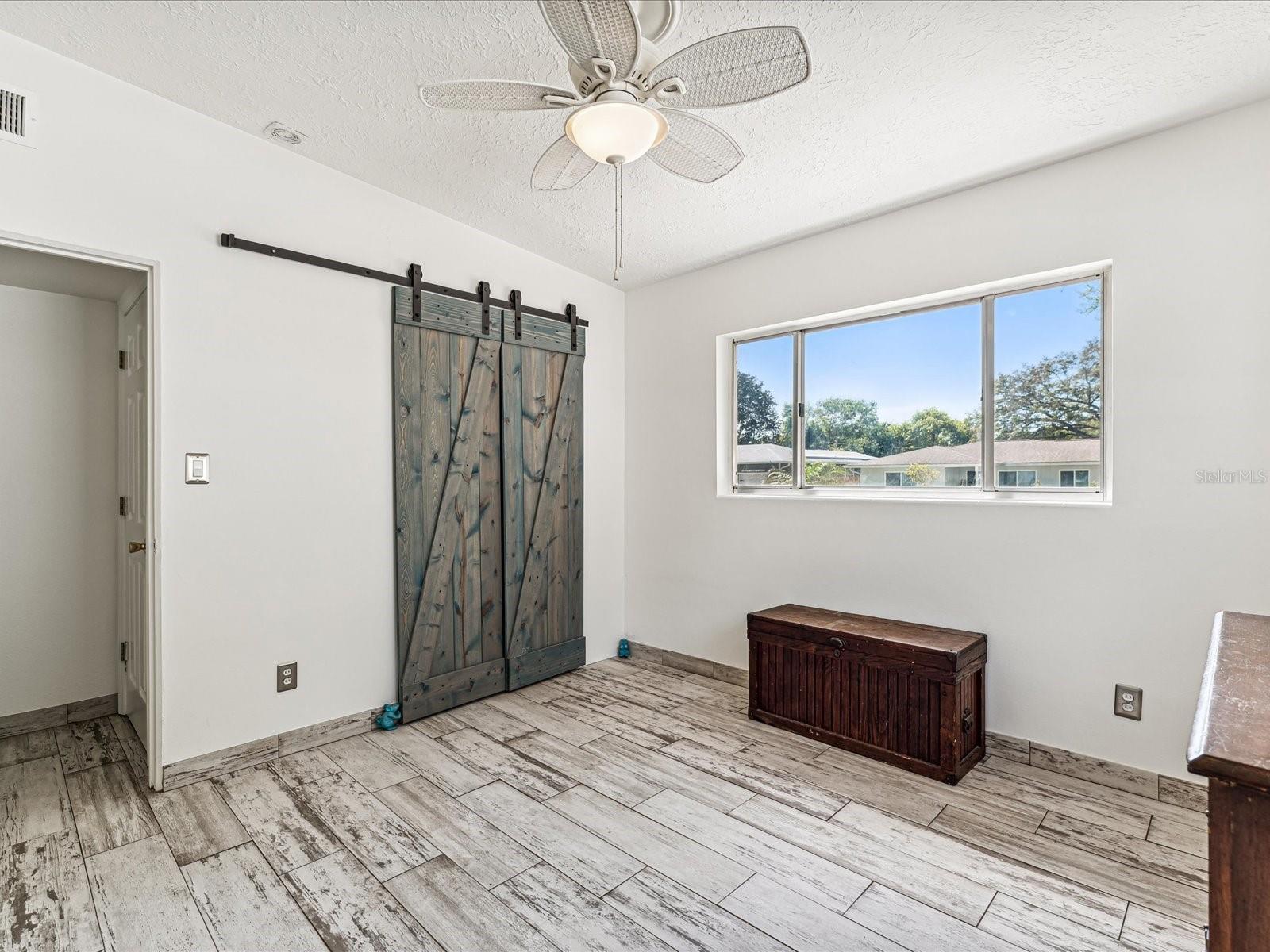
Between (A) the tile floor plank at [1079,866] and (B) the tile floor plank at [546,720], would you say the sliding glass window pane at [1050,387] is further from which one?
(B) the tile floor plank at [546,720]

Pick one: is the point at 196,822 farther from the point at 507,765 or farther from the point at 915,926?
the point at 915,926

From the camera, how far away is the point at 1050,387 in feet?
9.39

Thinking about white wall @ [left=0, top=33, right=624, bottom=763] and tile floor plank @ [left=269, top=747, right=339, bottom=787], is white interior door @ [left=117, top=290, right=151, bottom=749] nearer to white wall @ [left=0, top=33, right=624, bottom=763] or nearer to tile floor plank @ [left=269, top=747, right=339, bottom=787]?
white wall @ [left=0, top=33, right=624, bottom=763]

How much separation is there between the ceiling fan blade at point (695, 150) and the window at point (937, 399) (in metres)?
1.61

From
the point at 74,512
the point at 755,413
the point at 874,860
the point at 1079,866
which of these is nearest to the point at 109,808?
the point at 74,512

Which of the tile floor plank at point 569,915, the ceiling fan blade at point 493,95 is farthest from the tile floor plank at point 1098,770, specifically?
the ceiling fan blade at point 493,95

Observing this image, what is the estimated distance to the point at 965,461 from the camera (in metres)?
3.13

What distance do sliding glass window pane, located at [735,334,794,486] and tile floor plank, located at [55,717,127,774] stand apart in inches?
140

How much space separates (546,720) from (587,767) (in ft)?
2.03

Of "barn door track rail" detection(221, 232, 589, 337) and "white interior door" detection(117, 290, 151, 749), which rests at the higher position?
"barn door track rail" detection(221, 232, 589, 337)

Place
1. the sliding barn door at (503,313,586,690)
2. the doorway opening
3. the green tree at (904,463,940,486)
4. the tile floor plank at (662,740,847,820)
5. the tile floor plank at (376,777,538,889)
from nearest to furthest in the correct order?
the tile floor plank at (376,777,538,889) < the tile floor plank at (662,740,847,820) < the doorway opening < the green tree at (904,463,940,486) < the sliding barn door at (503,313,586,690)

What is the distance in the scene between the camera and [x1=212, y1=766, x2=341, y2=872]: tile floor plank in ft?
7.02

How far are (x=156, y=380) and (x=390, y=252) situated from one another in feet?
4.12

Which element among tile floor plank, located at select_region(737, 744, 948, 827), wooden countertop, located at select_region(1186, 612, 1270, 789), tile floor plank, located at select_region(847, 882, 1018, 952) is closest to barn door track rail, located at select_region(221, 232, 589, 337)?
Result: tile floor plank, located at select_region(737, 744, 948, 827)
